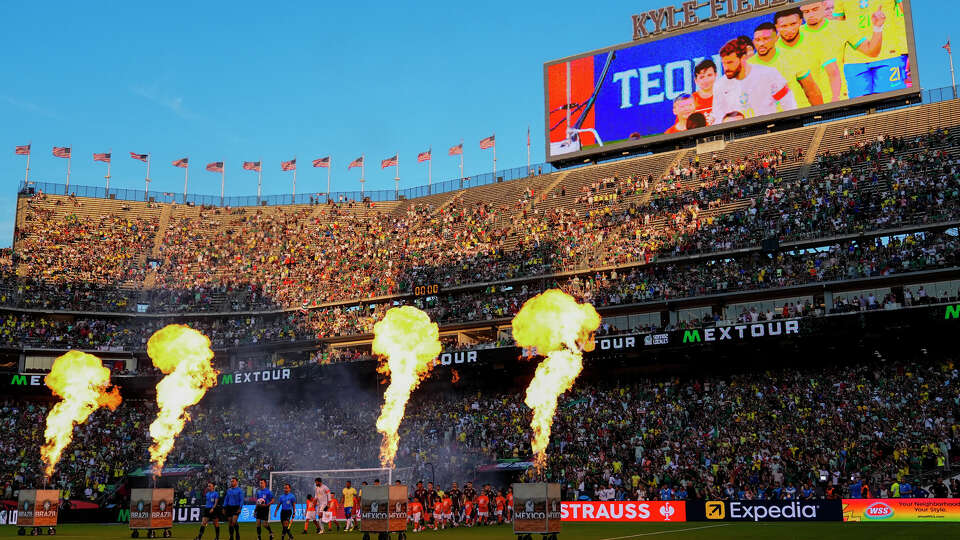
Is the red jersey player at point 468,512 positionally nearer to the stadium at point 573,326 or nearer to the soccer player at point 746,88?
the stadium at point 573,326

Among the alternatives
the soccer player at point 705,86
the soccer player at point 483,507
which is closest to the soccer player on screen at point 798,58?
the soccer player at point 705,86

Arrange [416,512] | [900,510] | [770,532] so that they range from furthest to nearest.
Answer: [900,510] → [416,512] → [770,532]

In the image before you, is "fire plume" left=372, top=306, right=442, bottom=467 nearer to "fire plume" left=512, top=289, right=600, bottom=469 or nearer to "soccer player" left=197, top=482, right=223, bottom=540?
"fire plume" left=512, top=289, right=600, bottom=469

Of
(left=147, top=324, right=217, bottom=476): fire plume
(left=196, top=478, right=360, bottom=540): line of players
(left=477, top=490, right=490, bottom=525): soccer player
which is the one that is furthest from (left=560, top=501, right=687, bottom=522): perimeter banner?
(left=147, top=324, right=217, bottom=476): fire plume

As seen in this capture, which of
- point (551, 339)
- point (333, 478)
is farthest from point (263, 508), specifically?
point (333, 478)

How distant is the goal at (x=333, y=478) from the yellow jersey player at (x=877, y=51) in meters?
42.1

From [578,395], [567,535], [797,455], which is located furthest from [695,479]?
[567,535]

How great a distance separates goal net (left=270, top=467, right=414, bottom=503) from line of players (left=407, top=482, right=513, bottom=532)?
707 centimetres

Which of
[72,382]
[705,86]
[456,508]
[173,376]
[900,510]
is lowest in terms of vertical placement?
[900,510]

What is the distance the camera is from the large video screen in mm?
60875

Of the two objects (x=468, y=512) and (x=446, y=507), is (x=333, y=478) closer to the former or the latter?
(x=468, y=512)

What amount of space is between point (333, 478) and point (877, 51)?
1852 inches

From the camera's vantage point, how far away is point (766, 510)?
113 feet

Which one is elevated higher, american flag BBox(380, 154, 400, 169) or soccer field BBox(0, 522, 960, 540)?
american flag BBox(380, 154, 400, 169)
